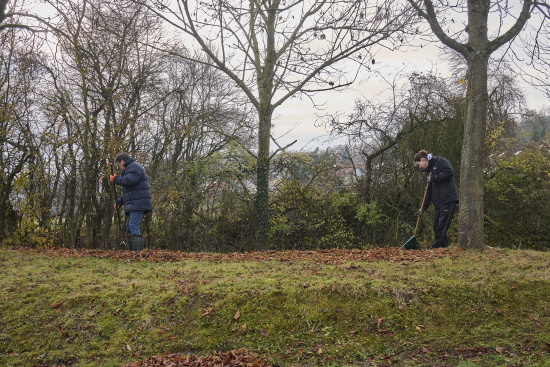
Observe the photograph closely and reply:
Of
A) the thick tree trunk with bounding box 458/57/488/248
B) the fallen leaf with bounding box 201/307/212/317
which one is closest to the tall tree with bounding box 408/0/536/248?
the thick tree trunk with bounding box 458/57/488/248

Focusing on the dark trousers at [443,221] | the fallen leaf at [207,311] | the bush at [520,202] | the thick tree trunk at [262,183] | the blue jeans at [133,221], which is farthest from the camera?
the thick tree trunk at [262,183]

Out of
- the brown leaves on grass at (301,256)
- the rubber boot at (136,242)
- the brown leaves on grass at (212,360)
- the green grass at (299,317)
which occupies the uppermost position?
the rubber boot at (136,242)

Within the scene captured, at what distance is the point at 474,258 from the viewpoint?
6.94 meters

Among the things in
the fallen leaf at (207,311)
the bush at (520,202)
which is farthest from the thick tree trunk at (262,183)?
the fallen leaf at (207,311)

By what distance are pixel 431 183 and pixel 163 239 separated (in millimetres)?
9783

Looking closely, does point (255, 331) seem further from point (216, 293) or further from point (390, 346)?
point (390, 346)

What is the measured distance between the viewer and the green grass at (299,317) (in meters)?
4.46

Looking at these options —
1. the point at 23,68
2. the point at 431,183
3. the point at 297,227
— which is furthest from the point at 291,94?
the point at 23,68

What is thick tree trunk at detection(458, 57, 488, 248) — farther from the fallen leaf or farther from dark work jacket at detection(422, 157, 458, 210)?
the fallen leaf

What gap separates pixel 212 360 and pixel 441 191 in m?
6.03

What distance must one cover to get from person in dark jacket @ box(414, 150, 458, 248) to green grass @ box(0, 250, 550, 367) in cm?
226

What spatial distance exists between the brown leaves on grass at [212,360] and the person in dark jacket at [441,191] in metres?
5.44

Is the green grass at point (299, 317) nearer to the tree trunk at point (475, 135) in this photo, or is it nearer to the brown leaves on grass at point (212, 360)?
the brown leaves on grass at point (212, 360)

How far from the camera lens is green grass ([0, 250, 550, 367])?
4465 millimetres
